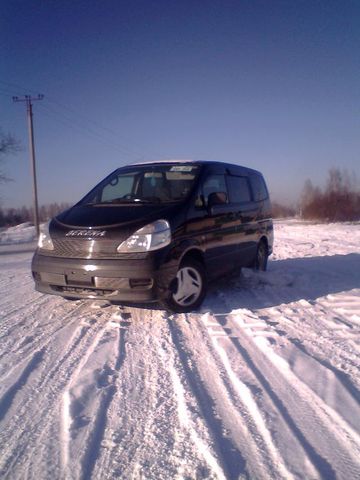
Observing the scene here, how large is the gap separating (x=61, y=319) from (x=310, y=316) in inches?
112

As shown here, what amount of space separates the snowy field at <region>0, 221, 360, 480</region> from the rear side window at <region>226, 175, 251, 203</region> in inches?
74.0

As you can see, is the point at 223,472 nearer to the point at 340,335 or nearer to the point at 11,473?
the point at 11,473

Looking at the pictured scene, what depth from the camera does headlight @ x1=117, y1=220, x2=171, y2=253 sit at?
3.56 metres

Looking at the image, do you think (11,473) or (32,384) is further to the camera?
(32,384)

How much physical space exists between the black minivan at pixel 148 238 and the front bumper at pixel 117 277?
0.03ft

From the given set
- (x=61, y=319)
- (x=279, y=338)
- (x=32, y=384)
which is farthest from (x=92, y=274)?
(x=279, y=338)

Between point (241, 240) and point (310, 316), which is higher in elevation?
point (241, 240)

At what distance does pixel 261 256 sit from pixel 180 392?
447 cm

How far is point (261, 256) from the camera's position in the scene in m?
6.50

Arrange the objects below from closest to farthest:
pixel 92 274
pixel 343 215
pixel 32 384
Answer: pixel 32 384 < pixel 92 274 < pixel 343 215

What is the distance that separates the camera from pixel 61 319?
3863 millimetres

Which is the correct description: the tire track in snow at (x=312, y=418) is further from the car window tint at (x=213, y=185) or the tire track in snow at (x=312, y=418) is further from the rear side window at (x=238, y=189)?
the rear side window at (x=238, y=189)

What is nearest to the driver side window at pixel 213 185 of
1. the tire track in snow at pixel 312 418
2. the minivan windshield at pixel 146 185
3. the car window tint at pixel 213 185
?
the car window tint at pixel 213 185

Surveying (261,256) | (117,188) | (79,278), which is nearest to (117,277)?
(79,278)
